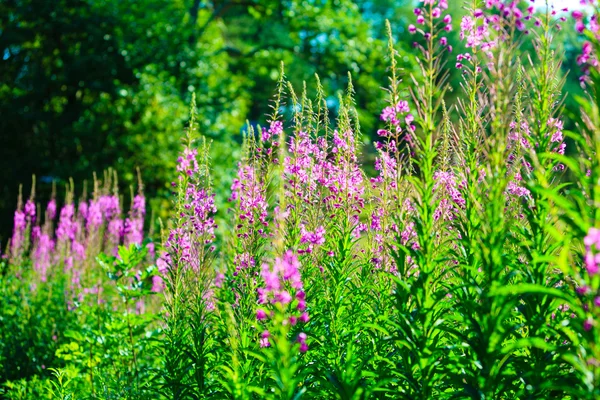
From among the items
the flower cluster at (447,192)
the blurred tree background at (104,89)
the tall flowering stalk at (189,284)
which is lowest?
the tall flowering stalk at (189,284)

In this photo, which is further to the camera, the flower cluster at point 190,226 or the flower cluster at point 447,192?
the flower cluster at point 190,226

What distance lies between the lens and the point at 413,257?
330 centimetres

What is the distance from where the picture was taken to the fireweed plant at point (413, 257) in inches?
104

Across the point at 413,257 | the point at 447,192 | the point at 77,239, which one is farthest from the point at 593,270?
the point at 77,239

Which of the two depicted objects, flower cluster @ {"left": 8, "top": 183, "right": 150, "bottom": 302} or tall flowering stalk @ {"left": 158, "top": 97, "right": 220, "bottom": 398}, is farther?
flower cluster @ {"left": 8, "top": 183, "right": 150, "bottom": 302}

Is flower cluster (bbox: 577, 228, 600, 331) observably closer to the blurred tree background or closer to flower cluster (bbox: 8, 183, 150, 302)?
flower cluster (bbox: 8, 183, 150, 302)

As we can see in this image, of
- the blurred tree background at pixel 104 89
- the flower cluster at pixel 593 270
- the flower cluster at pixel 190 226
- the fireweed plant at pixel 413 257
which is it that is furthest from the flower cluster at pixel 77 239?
the flower cluster at pixel 593 270

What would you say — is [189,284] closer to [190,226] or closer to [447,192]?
[190,226]

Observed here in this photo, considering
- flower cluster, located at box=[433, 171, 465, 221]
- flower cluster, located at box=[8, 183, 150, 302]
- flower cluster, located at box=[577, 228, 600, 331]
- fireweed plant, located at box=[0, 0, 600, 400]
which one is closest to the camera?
flower cluster, located at box=[577, 228, 600, 331]

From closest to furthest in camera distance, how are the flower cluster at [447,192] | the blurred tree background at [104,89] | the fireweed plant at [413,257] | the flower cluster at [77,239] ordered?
1. the fireweed plant at [413,257]
2. the flower cluster at [447,192]
3. the flower cluster at [77,239]
4. the blurred tree background at [104,89]

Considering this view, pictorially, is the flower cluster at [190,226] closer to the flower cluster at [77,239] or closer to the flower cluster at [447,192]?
the flower cluster at [447,192]

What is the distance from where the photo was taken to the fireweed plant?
264cm

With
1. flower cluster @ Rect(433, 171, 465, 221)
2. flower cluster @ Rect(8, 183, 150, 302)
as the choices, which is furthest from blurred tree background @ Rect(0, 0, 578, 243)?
flower cluster @ Rect(433, 171, 465, 221)

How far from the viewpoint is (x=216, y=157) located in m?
13.2
